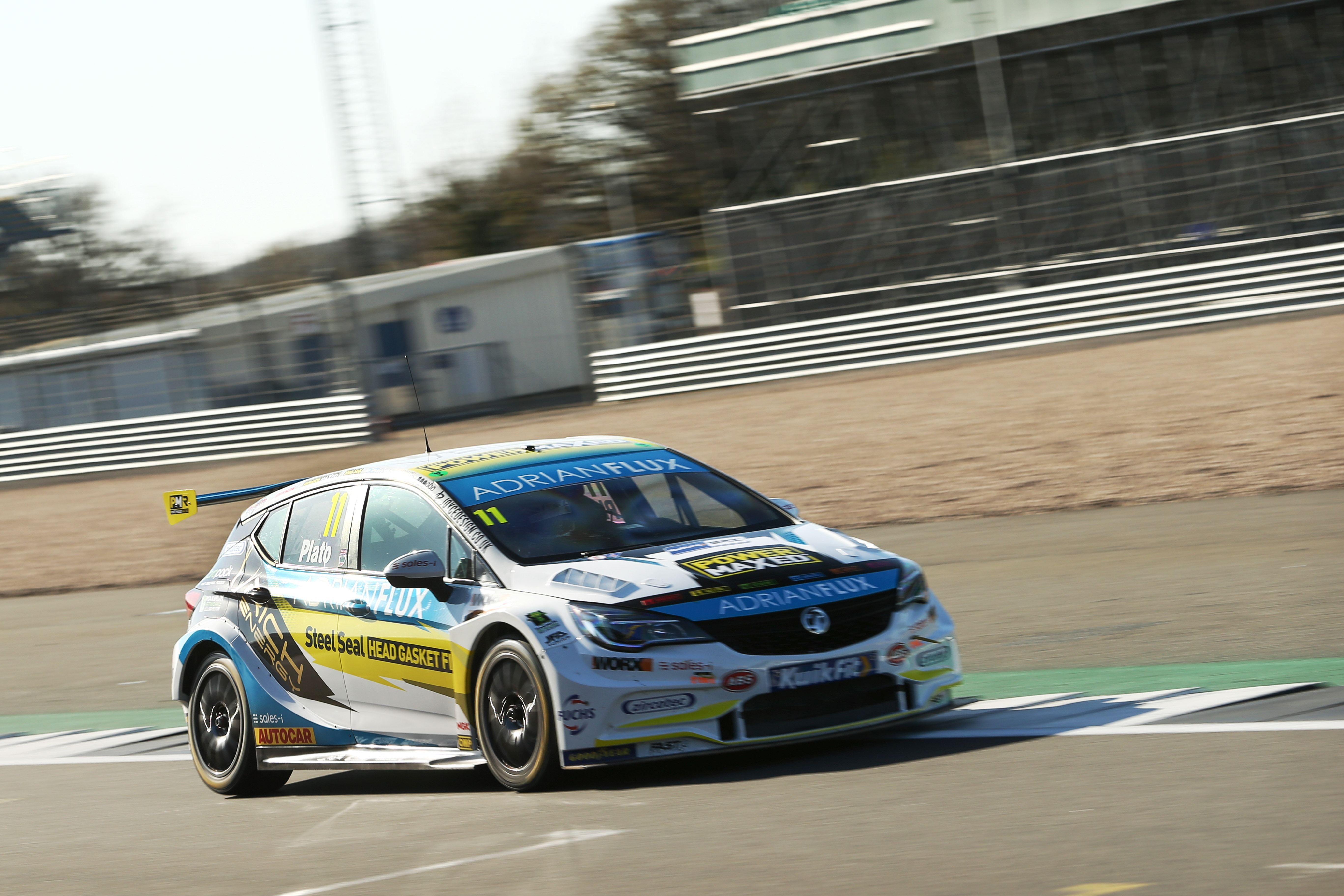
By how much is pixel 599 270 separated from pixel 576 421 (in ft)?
18.8

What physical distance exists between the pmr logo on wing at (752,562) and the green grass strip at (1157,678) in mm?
1679

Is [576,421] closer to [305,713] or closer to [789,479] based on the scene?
[789,479]

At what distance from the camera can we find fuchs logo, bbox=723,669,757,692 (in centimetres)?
662

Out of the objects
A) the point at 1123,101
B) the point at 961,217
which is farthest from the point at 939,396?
the point at 1123,101

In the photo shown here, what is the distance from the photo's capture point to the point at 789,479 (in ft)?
69.3

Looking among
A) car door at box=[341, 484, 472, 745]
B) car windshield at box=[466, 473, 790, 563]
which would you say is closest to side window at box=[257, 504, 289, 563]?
car door at box=[341, 484, 472, 745]

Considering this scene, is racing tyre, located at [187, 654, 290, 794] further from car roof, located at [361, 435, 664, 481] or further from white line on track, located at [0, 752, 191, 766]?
car roof, located at [361, 435, 664, 481]

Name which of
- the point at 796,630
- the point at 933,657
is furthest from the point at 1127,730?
the point at 796,630

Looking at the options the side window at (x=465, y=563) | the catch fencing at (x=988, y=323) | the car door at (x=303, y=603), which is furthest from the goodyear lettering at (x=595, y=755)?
the catch fencing at (x=988, y=323)

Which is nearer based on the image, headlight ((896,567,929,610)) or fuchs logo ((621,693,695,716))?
fuchs logo ((621,693,695,716))

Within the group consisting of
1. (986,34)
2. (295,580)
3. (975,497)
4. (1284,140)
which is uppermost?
(986,34)

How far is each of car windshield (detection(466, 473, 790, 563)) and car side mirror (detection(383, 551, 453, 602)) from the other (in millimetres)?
268

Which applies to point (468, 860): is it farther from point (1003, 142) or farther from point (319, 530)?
point (1003, 142)

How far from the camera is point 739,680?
6.63 metres
